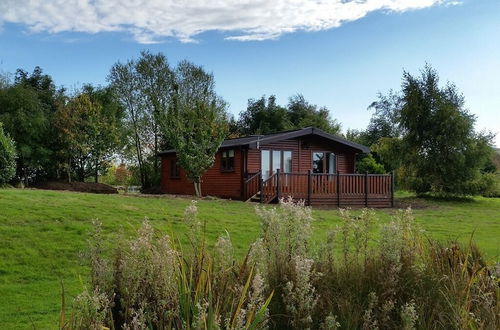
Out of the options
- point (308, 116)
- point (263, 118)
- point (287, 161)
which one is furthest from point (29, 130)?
point (308, 116)

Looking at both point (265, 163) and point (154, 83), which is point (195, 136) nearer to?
point (265, 163)

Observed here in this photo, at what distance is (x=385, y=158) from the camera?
31.2 metres

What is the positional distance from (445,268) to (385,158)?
28103 mm

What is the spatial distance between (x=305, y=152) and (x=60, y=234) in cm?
1691

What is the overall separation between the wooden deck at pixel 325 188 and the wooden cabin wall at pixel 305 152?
0.98 meters

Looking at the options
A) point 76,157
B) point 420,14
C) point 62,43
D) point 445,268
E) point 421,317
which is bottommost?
point 421,317

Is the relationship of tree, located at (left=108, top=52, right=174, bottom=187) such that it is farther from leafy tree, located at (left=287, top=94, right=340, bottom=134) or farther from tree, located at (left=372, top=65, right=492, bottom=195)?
tree, located at (left=372, top=65, right=492, bottom=195)

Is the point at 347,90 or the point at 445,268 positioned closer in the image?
the point at 445,268

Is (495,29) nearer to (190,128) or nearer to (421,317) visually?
(421,317)

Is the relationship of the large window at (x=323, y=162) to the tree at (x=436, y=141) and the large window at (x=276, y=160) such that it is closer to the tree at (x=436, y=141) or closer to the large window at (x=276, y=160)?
the large window at (x=276, y=160)

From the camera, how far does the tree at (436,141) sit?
27062 mm

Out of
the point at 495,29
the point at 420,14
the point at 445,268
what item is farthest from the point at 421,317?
the point at 420,14

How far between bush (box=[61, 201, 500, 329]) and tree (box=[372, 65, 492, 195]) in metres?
24.5

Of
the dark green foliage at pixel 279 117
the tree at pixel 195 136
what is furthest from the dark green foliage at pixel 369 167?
the tree at pixel 195 136
